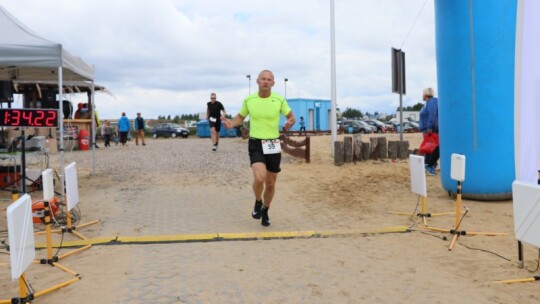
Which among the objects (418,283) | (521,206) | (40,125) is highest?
(40,125)

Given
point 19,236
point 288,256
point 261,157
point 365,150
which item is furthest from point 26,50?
point 365,150

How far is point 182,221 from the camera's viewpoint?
6.35 meters

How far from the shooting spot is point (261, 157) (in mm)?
5750

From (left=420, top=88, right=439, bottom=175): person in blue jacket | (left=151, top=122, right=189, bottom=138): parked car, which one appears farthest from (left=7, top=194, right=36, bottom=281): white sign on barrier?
(left=151, top=122, right=189, bottom=138): parked car

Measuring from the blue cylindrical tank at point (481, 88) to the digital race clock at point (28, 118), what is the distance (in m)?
6.06

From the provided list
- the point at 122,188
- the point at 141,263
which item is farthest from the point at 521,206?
the point at 122,188

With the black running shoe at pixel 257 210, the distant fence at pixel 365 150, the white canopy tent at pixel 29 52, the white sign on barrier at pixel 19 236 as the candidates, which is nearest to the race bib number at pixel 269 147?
the black running shoe at pixel 257 210

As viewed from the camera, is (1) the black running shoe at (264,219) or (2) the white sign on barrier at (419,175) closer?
(2) the white sign on barrier at (419,175)

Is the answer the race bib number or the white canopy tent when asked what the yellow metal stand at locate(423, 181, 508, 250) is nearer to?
the race bib number

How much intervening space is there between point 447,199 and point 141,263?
531cm

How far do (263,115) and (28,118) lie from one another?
341 centimetres

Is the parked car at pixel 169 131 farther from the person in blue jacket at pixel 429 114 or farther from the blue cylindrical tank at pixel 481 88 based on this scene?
the blue cylindrical tank at pixel 481 88

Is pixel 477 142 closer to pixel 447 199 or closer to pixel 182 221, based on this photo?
pixel 447 199

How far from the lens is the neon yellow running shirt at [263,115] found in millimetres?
5738
